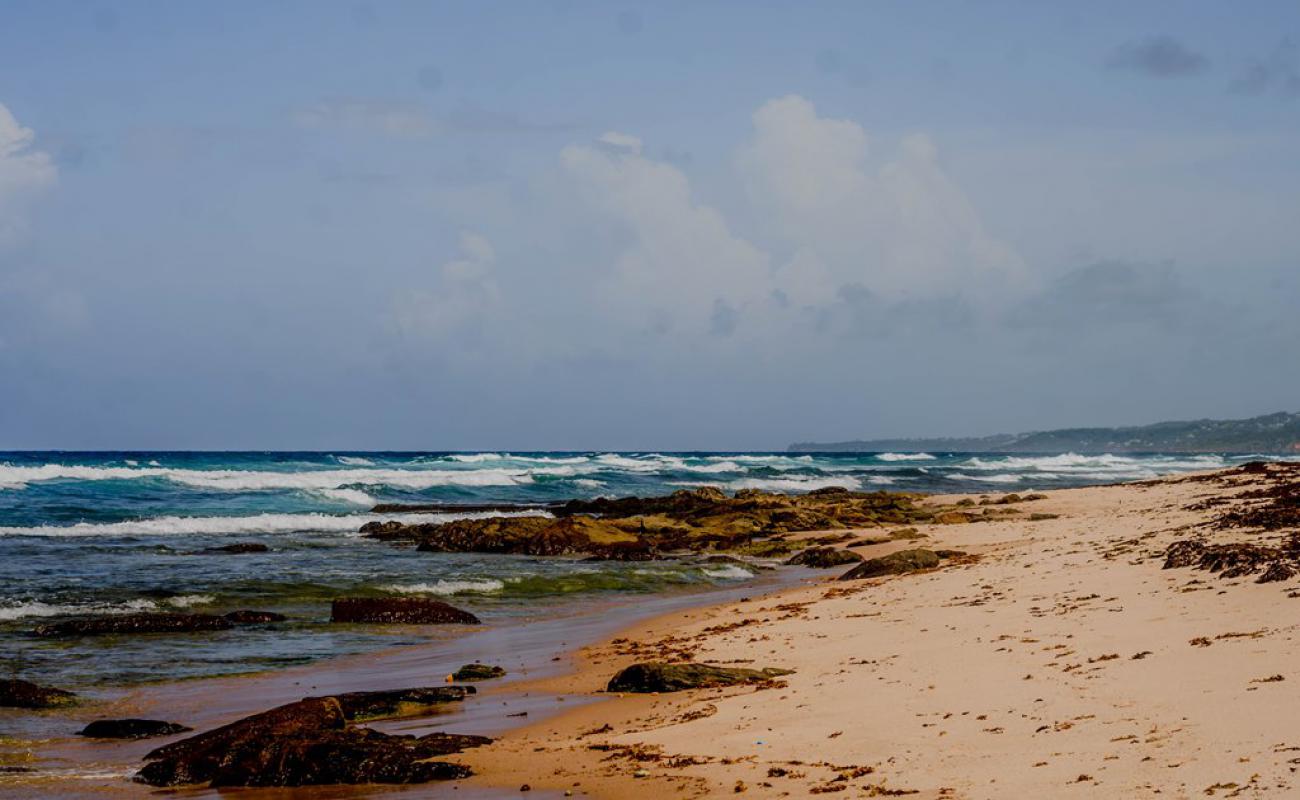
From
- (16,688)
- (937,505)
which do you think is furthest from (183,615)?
(937,505)

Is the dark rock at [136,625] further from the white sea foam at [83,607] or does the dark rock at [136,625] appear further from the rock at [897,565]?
the rock at [897,565]

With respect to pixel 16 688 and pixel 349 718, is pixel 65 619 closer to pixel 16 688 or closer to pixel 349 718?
pixel 16 688

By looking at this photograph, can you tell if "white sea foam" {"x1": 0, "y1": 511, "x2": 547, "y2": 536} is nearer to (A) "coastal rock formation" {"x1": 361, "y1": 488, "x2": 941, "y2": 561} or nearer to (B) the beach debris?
(A) "coastal rock formation" {"x1": 361, "y1": 488, "x2": 941, "y2": 561}

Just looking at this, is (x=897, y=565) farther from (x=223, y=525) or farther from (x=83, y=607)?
(x=223, y=525)

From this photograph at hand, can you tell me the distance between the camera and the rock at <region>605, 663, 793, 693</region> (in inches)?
372

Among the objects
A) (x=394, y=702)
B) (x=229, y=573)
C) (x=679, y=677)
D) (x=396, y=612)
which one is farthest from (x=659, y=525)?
(x=394, y=702)

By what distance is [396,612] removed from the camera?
14930 millimetres

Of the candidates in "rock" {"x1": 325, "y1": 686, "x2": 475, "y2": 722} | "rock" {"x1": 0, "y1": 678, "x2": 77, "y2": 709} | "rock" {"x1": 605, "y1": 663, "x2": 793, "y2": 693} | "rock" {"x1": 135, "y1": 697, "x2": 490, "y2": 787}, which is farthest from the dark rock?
"rock" {"x1": 605, "y1": 663, "x2": 793, "y2": 693}

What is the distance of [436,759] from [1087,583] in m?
7.55

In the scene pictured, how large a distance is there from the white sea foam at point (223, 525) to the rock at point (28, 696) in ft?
70.7

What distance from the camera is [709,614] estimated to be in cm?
1481

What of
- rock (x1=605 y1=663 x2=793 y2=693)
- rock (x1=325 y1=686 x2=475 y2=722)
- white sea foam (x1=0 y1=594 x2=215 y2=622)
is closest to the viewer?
rock (x1=325 y1=686 x2=475 y2=722)

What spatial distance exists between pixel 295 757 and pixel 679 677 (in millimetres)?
3390

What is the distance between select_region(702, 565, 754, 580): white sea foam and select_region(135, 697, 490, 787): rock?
12698mm
